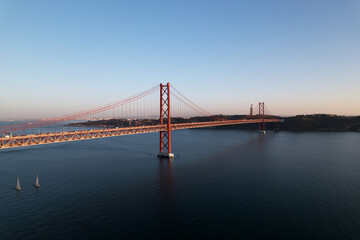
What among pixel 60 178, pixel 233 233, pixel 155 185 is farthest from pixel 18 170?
pixel 233 233

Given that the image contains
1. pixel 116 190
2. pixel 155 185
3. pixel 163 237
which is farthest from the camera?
pixel 155 185

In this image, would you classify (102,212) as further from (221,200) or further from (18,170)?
(18,170)

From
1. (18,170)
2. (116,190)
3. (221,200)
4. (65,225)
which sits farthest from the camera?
(18,170)

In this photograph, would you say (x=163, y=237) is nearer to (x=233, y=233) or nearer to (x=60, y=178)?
(x=233, y=233)

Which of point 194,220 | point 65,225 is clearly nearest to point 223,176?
point 194,220

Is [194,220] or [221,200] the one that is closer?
[194,220]

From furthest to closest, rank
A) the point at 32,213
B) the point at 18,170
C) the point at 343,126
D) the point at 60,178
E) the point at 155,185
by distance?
the point at 343,126 < the point at 18,170 < the point at 60,178 < the point at 155,185 < the point at 32,213

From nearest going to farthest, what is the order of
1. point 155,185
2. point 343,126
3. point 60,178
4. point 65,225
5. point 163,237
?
1. point 163,237
2. point 65,225
3. point 155,185
4. point 60,178
5. point 343,126

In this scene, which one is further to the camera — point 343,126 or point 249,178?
point 343,126

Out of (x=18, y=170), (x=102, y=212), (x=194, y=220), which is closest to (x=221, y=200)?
(x=194, y=220)
